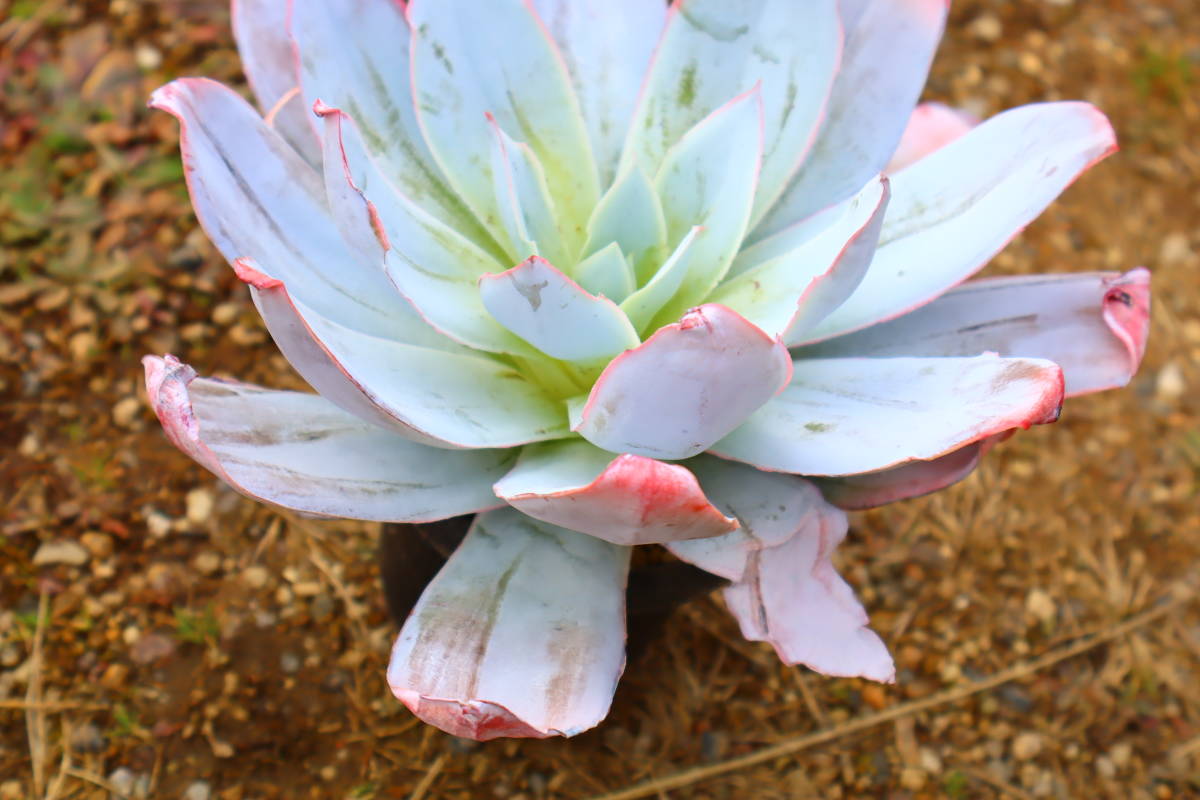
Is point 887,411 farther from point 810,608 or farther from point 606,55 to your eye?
point 606,55

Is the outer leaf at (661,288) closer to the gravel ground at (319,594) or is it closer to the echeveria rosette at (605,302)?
the echeveria rosette at (605,302)

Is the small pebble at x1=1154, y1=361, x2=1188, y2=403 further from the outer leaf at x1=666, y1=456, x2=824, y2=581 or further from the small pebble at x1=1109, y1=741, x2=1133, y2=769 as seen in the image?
the outer leaf at x1=666, y1=456, x2=824, y2=581

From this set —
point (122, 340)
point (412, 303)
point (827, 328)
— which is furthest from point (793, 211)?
point (122, 340)

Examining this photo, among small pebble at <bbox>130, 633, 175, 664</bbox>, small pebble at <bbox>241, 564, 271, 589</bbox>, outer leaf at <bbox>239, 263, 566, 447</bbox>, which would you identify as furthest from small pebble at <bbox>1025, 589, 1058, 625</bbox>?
small pebble at <bbox>130, 633, 175, 664</bbox>

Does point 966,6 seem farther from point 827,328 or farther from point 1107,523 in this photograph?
point 827,328

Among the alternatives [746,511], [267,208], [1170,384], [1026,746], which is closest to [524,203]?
[267,208]
